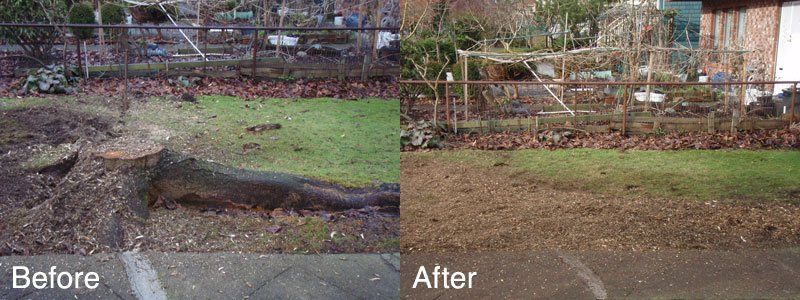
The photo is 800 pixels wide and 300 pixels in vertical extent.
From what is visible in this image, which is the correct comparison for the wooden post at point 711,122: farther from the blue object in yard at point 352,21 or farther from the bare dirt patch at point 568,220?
the blue object in yard at point 352,21

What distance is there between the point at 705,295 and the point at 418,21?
1.81m

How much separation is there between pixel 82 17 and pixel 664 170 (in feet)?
11.9

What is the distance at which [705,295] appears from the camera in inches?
118

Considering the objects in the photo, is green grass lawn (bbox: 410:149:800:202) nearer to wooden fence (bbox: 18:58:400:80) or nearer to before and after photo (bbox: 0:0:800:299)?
before and after photo (bbox: 0:0:800:299)

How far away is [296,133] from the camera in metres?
4.30

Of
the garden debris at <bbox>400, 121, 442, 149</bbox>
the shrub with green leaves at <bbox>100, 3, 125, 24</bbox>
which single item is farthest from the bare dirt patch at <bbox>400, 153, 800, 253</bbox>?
the shrub with green leaves at <bbox>100, 3, 125, 24</bbox>

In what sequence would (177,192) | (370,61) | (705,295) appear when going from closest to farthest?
(705,295), (177,192), (370,61)

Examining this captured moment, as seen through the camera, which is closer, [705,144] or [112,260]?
[112,260]

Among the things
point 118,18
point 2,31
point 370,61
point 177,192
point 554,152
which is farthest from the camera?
point 554,152

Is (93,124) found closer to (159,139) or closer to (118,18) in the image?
(159,139)

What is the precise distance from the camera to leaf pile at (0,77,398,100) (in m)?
4.12

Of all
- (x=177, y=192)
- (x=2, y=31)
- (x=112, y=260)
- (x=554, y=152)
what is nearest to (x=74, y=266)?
(x=112, y=260)

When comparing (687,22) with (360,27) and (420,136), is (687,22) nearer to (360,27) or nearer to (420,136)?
(420,136)

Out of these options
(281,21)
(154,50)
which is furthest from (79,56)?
(281,21)
